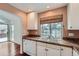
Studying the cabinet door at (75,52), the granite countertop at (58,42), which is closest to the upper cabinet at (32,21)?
the granite countertop at (58,42)

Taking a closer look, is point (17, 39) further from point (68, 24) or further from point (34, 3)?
point (68, 24)

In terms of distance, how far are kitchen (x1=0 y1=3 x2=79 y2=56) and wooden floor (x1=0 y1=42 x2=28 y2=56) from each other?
0.08m

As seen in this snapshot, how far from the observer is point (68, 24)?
1.90 meters

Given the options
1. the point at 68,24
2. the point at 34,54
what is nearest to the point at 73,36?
the point at 68,24

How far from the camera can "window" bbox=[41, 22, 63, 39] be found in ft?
6.33

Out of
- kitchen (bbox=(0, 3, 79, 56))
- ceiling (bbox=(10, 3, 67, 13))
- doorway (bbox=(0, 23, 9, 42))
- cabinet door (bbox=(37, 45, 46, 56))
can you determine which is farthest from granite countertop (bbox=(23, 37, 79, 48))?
ceiling (bbox=(10, 3, 67, 13))

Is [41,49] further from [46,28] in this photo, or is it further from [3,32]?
[3,32]

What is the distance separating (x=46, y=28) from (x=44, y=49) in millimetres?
438

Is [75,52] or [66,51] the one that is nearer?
[75,52]

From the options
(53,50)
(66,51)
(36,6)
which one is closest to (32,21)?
(36,6)

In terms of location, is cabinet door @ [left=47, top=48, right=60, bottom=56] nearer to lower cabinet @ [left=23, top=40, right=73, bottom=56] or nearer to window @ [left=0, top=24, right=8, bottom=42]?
lower cabinet @ [left=23, top=40, right=73, bottom=56]

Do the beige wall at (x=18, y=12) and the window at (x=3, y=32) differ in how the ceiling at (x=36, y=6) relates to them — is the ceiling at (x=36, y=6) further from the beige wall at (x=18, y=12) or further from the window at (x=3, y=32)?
the window at (x=3, y=32)

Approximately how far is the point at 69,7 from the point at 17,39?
1.20 meters

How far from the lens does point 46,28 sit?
6.71 feet
